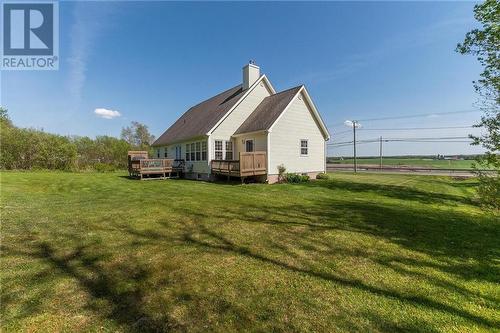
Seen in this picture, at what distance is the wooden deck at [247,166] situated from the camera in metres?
14.7

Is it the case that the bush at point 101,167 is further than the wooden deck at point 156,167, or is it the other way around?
the bush at point 101,167

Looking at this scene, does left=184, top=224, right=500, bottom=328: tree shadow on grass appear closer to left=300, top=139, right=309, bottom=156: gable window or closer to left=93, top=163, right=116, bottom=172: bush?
left=300, top=139, right=309, bottom=156: gable window

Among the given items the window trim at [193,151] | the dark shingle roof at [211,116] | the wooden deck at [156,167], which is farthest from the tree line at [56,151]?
the window trim at [193,151]

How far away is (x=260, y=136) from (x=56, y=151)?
75.3ft

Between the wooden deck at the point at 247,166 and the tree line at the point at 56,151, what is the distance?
19.6 metres

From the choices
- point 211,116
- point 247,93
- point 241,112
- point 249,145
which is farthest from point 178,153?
point 247,93

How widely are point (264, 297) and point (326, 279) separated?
1103 millimetres

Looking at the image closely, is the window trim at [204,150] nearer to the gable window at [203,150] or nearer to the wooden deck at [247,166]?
the gable window at [203,150]

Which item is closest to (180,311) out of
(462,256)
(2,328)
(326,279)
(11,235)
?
(2,328)

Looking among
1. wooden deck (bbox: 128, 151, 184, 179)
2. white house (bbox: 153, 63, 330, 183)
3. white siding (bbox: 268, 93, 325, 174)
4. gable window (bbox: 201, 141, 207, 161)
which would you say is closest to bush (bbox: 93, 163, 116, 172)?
wooden deck (bbox: 128, 151, 184, 179)

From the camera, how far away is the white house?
15664mm

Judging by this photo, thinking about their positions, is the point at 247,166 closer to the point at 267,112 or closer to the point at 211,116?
the point at 267,112

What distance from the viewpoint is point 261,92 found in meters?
19.7

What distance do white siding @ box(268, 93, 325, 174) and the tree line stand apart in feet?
71.3
